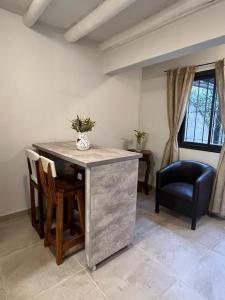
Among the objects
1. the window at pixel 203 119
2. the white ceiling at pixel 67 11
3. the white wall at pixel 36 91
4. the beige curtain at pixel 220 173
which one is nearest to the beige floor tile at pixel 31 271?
the white wall at pixel 36 91

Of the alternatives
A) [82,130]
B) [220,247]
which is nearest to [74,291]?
[82,130]

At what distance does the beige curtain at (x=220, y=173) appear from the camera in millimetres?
2648

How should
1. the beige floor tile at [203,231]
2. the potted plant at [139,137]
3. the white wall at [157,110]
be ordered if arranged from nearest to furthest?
the beige floor tile at [203,231] < the white wall at [157,110] < the potted plant at [139,137]

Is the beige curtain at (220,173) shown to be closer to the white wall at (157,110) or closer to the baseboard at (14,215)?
the white wall at (157,110)

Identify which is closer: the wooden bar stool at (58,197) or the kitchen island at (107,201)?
the kitchen island at (107,201)

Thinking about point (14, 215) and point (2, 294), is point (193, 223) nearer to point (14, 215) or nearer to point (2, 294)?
point (2, 294)

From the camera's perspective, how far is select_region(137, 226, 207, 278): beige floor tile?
6.13 ft

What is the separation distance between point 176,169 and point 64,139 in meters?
1.85

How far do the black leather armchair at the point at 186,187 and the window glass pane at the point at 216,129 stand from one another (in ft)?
1.41

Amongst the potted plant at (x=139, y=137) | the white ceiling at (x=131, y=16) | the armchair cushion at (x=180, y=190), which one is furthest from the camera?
the potted plant at (x=139, y=137)

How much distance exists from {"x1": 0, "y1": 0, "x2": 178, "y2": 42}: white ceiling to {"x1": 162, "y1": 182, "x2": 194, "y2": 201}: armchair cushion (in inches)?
88.1

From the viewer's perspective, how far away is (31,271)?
5.78 feet

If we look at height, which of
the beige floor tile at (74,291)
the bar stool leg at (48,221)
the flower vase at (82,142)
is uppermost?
the flower vase at (82,142)

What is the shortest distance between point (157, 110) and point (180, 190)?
1.63 metres
